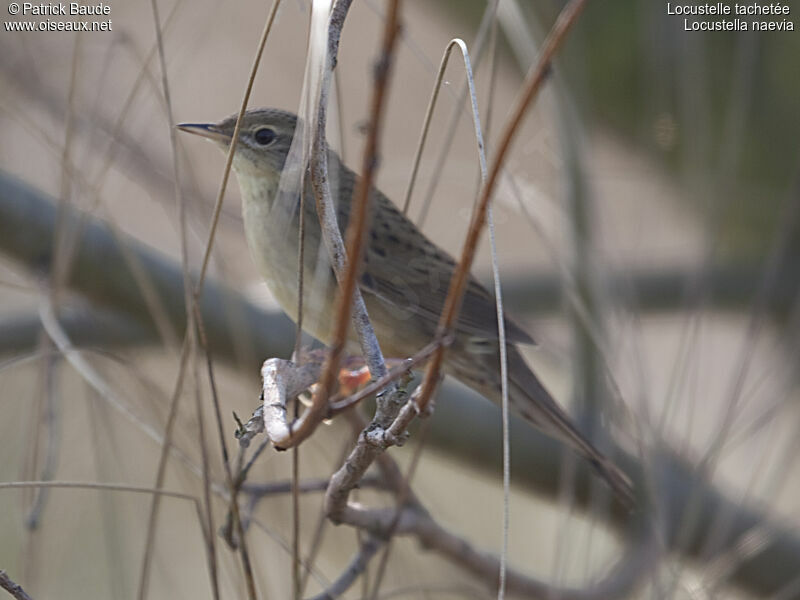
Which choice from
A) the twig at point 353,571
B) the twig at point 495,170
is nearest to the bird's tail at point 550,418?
the twig at point 353,571

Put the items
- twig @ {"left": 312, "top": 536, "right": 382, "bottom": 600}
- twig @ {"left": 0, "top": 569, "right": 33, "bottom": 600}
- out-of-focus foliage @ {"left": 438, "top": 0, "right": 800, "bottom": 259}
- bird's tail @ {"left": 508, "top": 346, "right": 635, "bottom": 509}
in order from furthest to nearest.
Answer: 1. out-of-focus foliage @ {"left": 438, "top": 0, "right": 800, "bottom": 259}
2. bird's tail @ {"left": 508, "top": 346, "right": 635, "bottom": 509}
3. twig @ {"left": 312, "top": 536, "right": 382, "bottom": 600}
4. twig @ {"left": 0, "top": 569, "right": 33, "bottom": 600}

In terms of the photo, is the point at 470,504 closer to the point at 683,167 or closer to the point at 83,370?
the point at 683,167

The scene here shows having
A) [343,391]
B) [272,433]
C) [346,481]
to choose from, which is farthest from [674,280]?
[272,433]

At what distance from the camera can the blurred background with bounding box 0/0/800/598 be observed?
7.61 ft

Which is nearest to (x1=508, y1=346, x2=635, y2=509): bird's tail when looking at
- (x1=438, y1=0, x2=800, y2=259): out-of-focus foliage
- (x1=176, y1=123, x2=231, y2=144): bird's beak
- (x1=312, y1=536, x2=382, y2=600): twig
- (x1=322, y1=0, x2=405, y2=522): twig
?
(x1=312, y1=536, x2=382, y2=600): twig

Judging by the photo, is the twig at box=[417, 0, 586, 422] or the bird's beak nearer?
the twig at box=[417, 0, 586, 422]

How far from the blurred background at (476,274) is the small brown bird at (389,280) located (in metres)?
0.11

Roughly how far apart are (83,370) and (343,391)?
59 cm

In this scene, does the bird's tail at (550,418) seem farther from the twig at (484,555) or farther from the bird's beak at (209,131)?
the bird's beak at (209,131)

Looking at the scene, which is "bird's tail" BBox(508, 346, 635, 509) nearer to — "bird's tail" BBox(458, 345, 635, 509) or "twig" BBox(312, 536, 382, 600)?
"bird's tail" BBox(458, 345, 635, 509)

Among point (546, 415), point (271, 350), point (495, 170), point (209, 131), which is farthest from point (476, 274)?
point (495, 170)

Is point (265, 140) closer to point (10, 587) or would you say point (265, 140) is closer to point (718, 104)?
point (10, 587)

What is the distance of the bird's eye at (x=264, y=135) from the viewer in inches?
95.7

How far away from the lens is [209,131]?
7.42 ft
